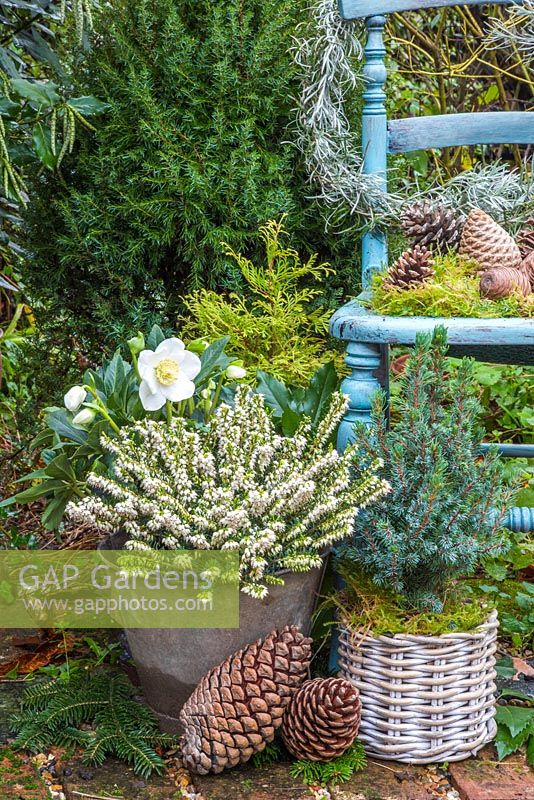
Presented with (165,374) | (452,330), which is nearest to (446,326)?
(452,330)

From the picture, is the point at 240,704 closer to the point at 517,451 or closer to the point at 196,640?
the point at 196,640

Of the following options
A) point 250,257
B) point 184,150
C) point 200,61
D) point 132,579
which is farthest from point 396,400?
point 200,61

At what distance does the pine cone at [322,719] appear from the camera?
5.38 ft

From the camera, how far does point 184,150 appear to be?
230cm

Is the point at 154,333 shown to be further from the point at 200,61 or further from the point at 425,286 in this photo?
the point at 200,61

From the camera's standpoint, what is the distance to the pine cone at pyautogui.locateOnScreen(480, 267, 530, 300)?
1.92 meters

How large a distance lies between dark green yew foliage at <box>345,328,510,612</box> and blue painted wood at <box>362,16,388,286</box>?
0.67 m

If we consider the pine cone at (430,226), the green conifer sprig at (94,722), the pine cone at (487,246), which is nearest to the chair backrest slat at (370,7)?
the pine cone at (430,226)

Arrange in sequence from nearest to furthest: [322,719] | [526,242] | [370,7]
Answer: [322,719] < [526,242] < [370,7]

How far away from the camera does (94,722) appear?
6.09 ft

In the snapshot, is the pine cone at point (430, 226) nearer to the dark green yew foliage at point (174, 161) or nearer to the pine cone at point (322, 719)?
the dark green yew foliage at point (174, 161)

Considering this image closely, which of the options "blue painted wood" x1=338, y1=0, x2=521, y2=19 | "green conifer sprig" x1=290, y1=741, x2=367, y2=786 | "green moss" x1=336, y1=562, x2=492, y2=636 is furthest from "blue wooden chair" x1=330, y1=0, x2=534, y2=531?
"green conifer sprig" x1=290, y1=741, x2=367, y2=786

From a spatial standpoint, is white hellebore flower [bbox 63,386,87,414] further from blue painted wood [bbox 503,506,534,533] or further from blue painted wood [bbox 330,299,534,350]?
blue painted wood [bbox 503,506,534,533]

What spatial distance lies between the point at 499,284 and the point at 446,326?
0.22 m
